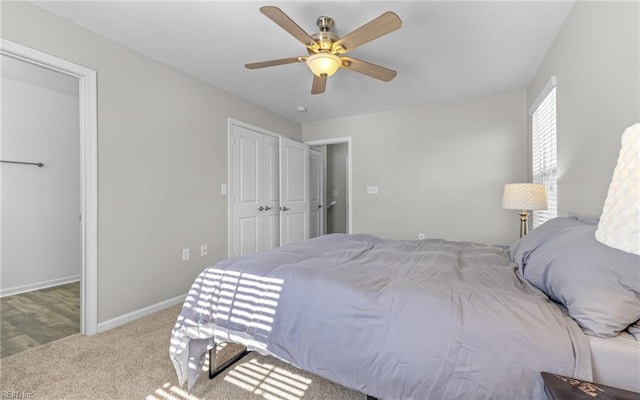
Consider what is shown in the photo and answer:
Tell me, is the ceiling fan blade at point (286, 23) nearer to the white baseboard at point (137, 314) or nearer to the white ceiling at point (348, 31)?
the white ceiling at point (348, 31)

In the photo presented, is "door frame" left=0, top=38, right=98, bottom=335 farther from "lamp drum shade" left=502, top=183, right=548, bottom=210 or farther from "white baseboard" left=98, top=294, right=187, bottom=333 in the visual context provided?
"lamp drum shade" left=502, top=183, right=548, bottom=210

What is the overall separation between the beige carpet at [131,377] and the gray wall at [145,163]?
45cm

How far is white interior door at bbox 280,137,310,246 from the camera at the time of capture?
4.28 m

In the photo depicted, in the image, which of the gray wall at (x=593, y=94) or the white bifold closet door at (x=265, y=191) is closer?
the gray wall at (x=593, y=94)

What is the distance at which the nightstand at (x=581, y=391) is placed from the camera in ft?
2.39

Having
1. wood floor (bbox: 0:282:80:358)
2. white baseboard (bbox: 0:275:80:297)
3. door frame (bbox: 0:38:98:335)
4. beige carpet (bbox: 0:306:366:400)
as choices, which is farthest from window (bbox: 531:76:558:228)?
white baseboard (bbox: 0:275:80:297)

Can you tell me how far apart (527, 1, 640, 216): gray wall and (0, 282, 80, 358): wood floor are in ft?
12.6

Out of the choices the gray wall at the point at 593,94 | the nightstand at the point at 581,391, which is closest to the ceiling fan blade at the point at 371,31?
the gray wall at the point at 593,94

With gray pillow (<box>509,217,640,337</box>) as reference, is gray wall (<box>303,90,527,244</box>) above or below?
above

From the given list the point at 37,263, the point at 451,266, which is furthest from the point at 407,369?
the point at 37,263

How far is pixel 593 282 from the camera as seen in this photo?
3.09 feet

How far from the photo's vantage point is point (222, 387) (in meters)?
1.58

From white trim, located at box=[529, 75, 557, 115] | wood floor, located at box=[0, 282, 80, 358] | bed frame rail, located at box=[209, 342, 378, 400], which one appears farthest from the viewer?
white trim, located at box=[529, 75, 557, 115]

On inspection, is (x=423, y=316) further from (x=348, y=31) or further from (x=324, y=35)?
(x=348, y=31)
